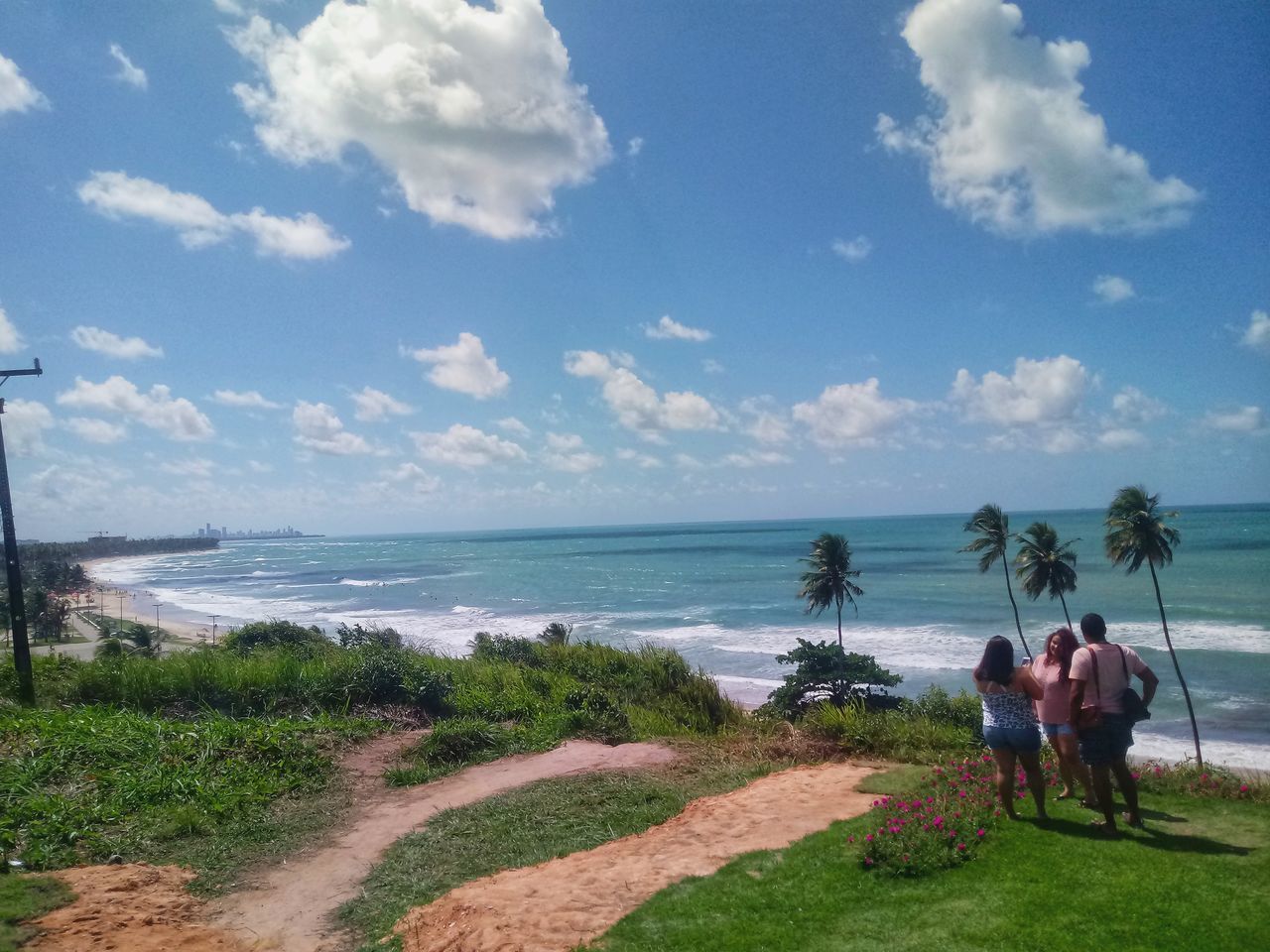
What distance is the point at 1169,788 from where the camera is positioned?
695 centimetres

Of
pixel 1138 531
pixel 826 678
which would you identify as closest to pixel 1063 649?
pixel 826 678

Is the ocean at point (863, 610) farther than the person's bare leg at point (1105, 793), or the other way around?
the ocean at point (863, 610)

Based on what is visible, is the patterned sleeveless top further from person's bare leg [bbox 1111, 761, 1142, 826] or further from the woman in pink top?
person's bare leg [bbox 1111, 761, 1142, 826]

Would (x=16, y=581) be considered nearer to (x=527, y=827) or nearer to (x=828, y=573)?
(x=527, y=827)

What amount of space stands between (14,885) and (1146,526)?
80.4ft

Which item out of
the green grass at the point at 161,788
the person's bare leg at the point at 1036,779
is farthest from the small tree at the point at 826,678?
the person's bare leg at the point at 1036,779

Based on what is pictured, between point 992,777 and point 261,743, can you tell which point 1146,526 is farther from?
point 261,743

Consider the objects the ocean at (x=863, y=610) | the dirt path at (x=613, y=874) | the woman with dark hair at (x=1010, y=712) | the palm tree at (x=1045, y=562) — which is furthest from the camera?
the ocean at (x=863, y=610)

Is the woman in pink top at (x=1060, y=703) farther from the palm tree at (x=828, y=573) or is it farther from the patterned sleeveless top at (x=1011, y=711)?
the palm tree at (x=828, y=573)

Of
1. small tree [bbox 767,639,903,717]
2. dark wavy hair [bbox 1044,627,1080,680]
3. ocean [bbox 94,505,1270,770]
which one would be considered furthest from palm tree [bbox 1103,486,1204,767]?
dark wavy hair [bbox 1044,627,1080,680]

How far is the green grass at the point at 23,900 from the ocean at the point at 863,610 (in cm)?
2031

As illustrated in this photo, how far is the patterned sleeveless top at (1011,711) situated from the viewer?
6.02m

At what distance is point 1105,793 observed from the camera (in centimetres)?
574

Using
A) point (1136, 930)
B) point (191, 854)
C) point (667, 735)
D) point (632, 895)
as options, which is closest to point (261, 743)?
point (191, 854)
